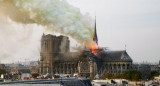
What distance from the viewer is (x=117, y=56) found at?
19575 centimetres

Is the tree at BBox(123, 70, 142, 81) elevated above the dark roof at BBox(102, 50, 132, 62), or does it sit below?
below

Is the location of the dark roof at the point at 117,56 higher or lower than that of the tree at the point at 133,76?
higher

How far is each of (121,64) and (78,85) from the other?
116 meters

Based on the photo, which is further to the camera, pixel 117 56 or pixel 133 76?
pixel 117 56

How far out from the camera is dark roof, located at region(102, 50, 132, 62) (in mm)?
192500

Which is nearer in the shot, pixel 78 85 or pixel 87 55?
pixel 78 85

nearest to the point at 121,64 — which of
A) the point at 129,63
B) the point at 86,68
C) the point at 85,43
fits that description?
the point at 129,63

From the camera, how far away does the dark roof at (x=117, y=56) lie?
7579 inches

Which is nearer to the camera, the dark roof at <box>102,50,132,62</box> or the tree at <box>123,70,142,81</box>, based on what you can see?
the tree at <box>123,70,142,81</box>

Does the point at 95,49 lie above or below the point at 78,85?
above

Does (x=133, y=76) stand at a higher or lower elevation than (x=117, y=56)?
lower

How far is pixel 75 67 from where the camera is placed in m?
197

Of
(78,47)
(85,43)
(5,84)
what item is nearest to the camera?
(5,84)

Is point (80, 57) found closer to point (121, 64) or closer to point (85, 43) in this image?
point (121, 64)
